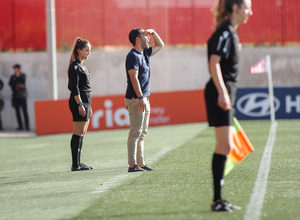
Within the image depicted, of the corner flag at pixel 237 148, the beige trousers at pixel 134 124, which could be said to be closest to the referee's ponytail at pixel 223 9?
the corner flag at pixel 237 148

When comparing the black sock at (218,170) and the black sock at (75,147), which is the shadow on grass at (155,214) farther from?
the black sock at (75,147)

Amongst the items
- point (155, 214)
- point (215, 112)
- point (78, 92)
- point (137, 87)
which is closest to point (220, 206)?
point (155, 214)

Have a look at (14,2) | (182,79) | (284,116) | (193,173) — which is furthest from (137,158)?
(14,2)

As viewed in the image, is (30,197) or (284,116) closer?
(30,197)

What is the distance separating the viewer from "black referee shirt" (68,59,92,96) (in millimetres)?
7426

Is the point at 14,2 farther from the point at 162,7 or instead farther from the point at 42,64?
the point at 162,7

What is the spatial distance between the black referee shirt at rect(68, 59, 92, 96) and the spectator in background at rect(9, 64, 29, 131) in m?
11.1

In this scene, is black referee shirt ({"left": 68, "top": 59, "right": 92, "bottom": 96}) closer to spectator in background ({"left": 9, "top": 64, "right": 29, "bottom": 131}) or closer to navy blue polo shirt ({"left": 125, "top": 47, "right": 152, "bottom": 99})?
navy blue polo shirt ({"left": 125, "top": 47, "right": 152, "bottom": 99})

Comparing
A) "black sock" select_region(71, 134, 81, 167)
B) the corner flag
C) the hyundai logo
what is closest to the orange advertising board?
the hyundai logo

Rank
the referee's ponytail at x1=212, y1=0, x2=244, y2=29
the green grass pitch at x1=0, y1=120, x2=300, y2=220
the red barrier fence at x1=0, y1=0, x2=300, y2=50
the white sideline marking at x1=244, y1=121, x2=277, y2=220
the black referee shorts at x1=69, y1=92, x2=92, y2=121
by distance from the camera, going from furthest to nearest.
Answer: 1. the red barrier fence at x1=0, y1=0, x2=300, y2=50
2. the black referee shorts at x1=69, y1=92, x2=92, y2=121
3. the green grass pitch at x1=0, y1=120, x2=300, y2=220
4. the referee's ponytail at x1=212, y1=0, x2=244, y2=29
5. the white sideline marking at x1=244, y1=121, x2=277, y2=220

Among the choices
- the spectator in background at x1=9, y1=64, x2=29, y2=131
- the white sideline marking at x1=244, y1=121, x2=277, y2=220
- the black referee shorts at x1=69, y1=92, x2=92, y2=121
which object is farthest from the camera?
the spectator in background at x1=9, y1=64, x2=29, y2=131

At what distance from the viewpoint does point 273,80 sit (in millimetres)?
20469

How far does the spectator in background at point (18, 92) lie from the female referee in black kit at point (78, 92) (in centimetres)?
1097

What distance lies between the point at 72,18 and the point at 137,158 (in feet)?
45.4
